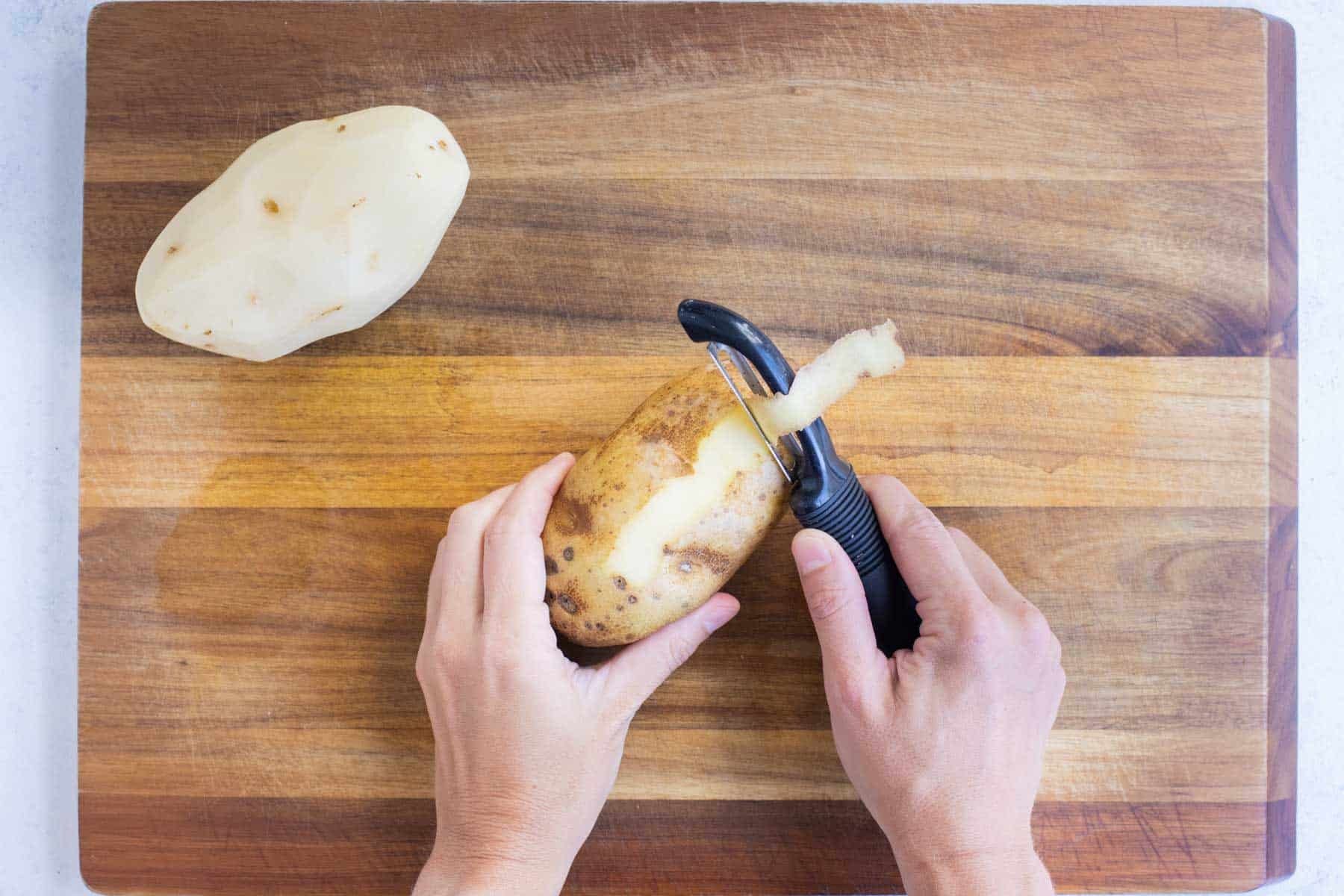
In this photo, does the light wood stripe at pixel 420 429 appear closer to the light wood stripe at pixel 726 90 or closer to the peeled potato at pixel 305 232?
the peeled potato at pixel 305 232

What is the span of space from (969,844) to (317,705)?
0.82m

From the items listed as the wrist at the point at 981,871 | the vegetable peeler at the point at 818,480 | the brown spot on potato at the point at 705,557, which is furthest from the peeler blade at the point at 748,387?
the wrist at the point at 981,871

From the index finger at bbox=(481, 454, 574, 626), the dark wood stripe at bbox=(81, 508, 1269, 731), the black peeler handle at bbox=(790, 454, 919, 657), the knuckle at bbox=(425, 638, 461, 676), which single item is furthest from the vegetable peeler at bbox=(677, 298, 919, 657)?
the knuckle at bbox=(425, 638, 461, 676)

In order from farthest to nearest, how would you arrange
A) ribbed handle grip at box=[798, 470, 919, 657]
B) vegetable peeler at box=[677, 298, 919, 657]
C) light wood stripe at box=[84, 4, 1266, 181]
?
light wood stripe at box=[84, 4, 1266, 181] < ribbed handle grip at box=[798, 470, 919, 657] < vegetable peeler at box=[677, 298, 919, 657]

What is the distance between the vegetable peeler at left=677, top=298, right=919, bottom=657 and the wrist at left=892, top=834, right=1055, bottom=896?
0.23 m

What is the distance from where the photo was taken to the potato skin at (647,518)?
0.96m

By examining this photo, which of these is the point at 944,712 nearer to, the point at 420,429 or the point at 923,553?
the point at 923,553

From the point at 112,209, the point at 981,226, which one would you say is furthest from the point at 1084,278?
the point at 112,209

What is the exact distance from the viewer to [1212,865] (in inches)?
47.5

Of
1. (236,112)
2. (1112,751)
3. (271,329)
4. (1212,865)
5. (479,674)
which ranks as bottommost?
(1212,865)

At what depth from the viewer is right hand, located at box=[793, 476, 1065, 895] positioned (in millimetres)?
1021

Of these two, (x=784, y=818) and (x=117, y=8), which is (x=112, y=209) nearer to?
(x=117, y=8)

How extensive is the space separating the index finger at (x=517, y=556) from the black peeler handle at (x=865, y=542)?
0.94ft

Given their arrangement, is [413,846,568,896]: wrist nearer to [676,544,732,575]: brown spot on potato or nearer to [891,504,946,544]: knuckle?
[676,544,732,575]: brown spot on potato
